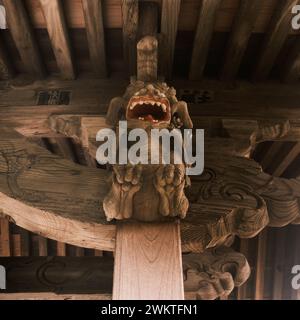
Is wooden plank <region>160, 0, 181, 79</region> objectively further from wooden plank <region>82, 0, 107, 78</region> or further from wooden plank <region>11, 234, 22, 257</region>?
wooden plank <region>11, 234, 22, 257</region>

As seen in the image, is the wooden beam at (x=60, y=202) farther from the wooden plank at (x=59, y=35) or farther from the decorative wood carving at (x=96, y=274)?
the decorative wood carving at (x=96, y=274)

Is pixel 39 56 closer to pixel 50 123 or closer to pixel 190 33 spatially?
pixel 50 123

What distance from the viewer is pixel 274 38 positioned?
11.3ft

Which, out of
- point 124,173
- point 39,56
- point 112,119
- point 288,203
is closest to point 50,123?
point 39,56

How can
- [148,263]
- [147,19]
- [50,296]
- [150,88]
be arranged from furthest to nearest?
1. [50,296]
2. [147,19]
3. [150,88]
4. [148,263]

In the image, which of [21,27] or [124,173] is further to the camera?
[21,27]

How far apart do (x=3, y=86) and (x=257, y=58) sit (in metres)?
1.83

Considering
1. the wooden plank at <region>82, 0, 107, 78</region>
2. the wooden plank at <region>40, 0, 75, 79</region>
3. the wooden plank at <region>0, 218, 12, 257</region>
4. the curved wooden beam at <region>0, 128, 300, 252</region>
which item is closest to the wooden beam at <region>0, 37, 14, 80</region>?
the wooden plank at <region>40, 0, 75, 79</region>

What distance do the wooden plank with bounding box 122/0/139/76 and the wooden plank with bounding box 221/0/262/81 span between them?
2.12 ft

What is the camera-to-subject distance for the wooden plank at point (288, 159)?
448 centimetres

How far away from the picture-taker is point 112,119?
299 cm

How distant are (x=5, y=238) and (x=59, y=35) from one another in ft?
9.64
